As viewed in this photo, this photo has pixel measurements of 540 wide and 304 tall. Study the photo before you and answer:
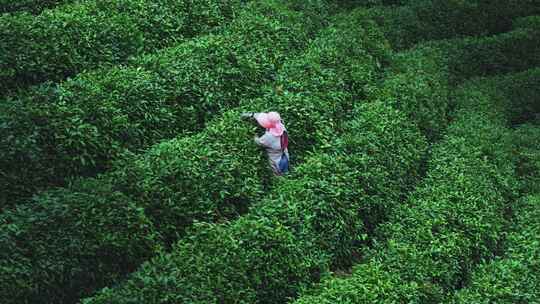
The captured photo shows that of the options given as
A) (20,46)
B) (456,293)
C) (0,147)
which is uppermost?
(20,46)

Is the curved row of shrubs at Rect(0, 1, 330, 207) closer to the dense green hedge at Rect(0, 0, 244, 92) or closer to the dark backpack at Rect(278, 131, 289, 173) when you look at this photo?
the dense green hedge at Rect(0, 0, 244, 92)

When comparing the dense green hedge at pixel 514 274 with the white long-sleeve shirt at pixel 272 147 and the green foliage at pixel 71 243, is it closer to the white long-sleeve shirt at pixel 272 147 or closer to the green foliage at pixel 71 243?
the white long-sleeve shirt at pixel 272 147

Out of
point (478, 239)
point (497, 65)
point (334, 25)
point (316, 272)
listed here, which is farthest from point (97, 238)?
point (497, 65)

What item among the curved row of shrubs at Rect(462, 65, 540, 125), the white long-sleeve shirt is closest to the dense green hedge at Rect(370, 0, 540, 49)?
the curved row of shrubs at Rect(462, 65, 540, 125)

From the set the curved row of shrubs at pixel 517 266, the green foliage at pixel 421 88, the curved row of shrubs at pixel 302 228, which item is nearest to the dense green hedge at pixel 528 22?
the green foliage at pixel 421 88

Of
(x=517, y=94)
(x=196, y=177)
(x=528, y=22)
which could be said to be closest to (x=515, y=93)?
(x=517, y=94)

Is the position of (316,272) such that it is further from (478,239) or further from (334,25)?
(334,25)
